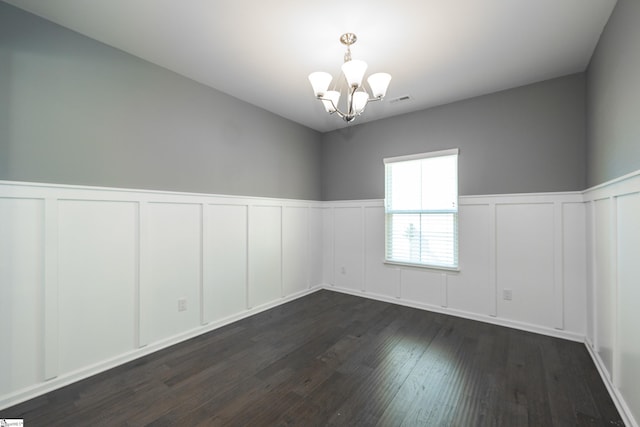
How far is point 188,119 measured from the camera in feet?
9.29

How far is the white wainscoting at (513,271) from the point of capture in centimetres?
273

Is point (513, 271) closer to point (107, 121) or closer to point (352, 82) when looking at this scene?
point (352, 82)

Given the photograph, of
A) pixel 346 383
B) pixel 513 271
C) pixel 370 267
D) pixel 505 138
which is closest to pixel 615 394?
pixel 513 271

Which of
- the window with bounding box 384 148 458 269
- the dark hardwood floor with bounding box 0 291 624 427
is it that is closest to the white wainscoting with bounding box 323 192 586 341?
the window with bounding box 384 148 458 269

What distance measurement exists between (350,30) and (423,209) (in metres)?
2.39

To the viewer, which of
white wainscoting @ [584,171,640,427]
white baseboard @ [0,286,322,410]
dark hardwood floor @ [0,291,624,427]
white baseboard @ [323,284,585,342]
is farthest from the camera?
white baseboard @ [323,284,585,342]

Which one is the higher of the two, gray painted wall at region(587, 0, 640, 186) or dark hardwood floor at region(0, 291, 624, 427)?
gray painted wall at region(587, 0, 640, 186)

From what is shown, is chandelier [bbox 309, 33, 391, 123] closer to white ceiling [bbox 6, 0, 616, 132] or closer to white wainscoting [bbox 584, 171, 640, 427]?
white ceiling [bbox 6, 0, 616, 132]

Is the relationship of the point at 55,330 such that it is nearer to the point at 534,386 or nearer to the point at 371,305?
the point at 371,305

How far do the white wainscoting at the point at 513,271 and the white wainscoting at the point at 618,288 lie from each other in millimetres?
309

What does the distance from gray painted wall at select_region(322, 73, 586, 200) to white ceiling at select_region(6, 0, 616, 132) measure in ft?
0.75

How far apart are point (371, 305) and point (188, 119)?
331cm

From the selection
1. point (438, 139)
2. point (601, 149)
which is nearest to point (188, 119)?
point (438, 139)

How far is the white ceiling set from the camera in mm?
1864
